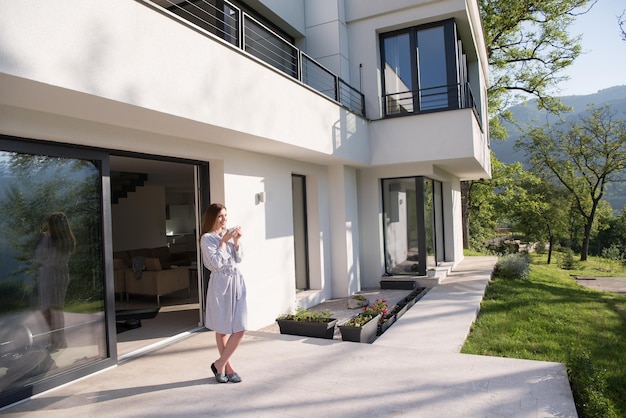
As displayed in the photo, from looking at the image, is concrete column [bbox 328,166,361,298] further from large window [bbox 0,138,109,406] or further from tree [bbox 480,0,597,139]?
tree [bbox 480,0,597,139]

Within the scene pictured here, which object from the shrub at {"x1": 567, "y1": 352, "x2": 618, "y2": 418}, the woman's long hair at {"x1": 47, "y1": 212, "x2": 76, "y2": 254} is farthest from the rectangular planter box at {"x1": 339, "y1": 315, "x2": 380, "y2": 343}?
the woman's long hair at {"x1": 47, "y1": 212, "x2": 76, "y2": 254}

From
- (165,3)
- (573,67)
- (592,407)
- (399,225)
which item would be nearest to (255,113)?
(165,3)

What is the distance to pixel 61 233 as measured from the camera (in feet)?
13.7

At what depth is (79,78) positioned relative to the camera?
3203 mm

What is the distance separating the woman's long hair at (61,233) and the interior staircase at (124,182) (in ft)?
23.5

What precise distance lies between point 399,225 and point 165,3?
23.8 ft

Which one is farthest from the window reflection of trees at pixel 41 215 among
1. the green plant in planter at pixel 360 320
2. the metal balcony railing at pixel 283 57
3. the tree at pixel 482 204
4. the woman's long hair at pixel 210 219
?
the tree at pixel 482 204

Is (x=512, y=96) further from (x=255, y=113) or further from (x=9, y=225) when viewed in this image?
(x=9, y=225)

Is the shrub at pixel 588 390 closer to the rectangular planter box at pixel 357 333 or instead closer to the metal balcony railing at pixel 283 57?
the rectangular planter box at pixel 357 333

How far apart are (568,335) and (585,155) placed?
2478cm

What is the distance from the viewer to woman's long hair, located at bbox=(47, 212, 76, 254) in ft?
13.5

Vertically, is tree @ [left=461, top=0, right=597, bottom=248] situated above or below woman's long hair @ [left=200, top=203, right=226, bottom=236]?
above

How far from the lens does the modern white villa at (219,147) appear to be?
3.62m

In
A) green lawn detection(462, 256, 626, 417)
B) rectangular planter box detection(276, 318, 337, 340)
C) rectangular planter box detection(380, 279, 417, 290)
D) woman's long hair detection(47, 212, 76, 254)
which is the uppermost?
woman's long hair detection(47, 212, 76, 254)
